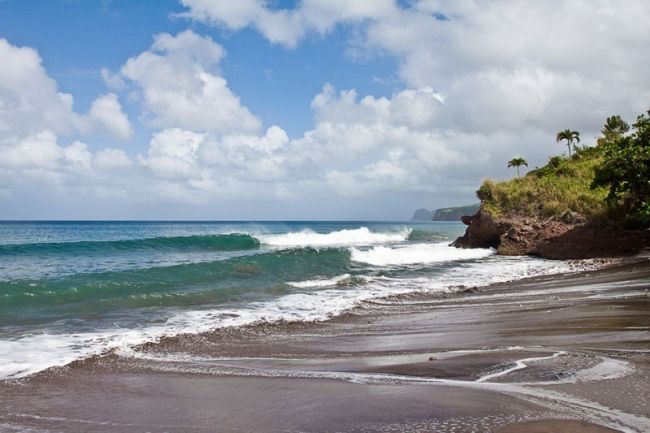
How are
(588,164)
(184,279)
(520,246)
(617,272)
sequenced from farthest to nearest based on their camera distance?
1. (588,164)
2. (520,246)
3. (184,279)
4. (617,272)

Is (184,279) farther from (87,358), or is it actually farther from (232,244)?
(232,244)

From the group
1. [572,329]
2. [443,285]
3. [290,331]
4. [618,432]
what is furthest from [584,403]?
[443,285]

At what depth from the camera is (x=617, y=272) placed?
17.5 metres

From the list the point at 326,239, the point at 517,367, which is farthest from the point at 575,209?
the point at 326,239

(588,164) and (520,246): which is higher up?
(588,164)

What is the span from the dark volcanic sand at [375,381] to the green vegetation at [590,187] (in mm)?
14903

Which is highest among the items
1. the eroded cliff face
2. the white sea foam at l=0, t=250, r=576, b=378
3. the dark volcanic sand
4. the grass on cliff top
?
the grass on cliff top

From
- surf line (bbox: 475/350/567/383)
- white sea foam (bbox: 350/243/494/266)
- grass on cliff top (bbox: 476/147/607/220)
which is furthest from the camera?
white sea foam (bbox: 350/243/494/266)

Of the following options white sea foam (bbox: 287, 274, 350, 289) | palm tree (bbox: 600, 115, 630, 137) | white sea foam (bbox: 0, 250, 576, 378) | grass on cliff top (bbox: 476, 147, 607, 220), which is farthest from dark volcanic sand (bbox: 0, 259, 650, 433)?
palm tree (bbox: 600, 115, 630, 137)

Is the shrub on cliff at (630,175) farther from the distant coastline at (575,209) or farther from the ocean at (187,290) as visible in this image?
the ocean at (187,290)

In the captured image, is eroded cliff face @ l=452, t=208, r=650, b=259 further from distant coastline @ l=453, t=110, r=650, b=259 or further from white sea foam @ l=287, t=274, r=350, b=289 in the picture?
white sea foam @ l=287, t=274, r=350, b=289

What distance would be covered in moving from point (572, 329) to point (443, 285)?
30.7 ft

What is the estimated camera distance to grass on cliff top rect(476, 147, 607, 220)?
1137 inches

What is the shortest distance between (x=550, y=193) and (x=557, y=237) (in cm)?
497
